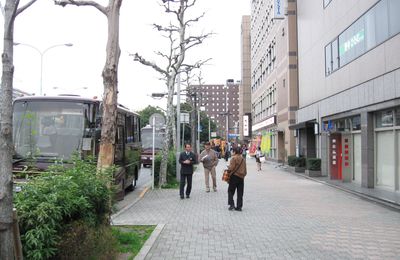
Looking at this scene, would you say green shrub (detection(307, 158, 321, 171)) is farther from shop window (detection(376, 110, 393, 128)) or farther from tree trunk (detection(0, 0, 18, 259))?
tree trunk (detection(0, 0, 18, 259))

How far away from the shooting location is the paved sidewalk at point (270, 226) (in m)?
6.90

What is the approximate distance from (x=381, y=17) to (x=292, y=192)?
6692mm

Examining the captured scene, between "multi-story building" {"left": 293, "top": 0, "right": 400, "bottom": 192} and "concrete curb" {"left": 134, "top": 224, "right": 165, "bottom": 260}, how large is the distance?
27.2ft

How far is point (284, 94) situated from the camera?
32.7m

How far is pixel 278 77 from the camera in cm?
3562

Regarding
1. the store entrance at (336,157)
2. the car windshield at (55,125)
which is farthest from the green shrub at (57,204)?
the store entrance at (336,157)

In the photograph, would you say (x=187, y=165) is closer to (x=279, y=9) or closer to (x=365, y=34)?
(x=365, y=34)

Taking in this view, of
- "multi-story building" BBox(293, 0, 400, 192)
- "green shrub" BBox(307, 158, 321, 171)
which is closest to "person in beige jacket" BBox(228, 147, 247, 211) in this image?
"multi-story building" BBox(293, 0, 400, 192)

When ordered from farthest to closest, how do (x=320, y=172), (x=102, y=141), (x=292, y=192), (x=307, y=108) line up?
1. (x=307, y=108)
2. (x=320, y=172)
3. (x=292, y=192)
4. (x=102, y=141)

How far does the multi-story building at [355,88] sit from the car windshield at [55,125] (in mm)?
9079

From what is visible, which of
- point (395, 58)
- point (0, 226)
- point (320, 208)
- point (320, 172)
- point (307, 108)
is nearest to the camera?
point (0, 226)

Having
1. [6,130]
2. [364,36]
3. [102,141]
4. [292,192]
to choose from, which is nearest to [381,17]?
[364,36]

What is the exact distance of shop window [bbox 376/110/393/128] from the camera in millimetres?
14195

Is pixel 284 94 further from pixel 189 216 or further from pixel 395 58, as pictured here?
pixel 189 216
